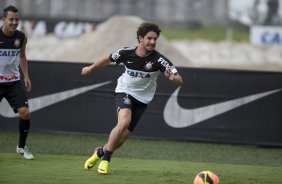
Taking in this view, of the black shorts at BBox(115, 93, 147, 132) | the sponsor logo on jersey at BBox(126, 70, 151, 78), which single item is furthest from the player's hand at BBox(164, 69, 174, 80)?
the black shorts at BBox(115, 93, 147, 132)

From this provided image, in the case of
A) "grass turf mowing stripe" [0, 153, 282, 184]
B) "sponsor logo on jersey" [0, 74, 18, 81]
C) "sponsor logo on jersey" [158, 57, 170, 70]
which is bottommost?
"grass turf mowing stripe" [0, 153, 282, 184]

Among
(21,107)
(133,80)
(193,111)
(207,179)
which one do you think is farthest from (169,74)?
(193,111)

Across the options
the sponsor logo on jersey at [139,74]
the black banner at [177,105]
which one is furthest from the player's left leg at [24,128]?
the black banner at [177,105]

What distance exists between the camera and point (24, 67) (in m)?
10.6

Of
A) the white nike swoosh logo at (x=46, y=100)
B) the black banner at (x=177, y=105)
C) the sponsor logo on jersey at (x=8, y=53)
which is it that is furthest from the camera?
the white nike swoosh logo at (x=46, y=100)

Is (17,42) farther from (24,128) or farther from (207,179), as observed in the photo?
(207,179)

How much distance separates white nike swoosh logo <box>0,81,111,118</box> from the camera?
13.6m

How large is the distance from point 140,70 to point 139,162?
1882 millimetres

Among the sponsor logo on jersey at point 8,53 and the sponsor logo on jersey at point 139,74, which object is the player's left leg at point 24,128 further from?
the sponsor logo on jersey at point 139,74

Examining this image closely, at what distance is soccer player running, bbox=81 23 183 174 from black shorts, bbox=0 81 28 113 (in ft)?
4.91

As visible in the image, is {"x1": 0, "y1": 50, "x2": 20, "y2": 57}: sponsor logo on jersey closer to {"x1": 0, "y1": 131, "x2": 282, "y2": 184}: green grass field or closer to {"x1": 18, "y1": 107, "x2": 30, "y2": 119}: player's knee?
{"x1": 18, "y1": 107, "x2": 30, "y2": 119}: player's knee

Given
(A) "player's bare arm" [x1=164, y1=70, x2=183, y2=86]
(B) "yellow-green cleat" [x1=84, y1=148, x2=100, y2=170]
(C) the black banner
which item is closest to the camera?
(A) "player's bare arm" [x1=164, y1=70, x2=183, y2=86]

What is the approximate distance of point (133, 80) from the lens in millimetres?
9312

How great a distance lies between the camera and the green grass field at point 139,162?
873 cm
